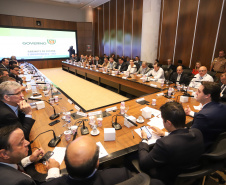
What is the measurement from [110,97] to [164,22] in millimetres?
4682

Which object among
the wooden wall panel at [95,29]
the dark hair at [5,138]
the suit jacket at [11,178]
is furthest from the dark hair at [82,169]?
the wooden wall panel at [95,29]

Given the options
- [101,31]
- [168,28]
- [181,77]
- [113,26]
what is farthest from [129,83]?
[101,31]

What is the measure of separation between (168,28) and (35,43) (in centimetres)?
945

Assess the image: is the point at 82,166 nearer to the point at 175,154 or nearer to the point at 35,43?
the point at 175,154

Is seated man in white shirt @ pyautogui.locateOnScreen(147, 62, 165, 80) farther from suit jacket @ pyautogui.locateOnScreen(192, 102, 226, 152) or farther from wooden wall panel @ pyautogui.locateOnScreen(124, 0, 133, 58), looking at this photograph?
wooden wall panel @ pyautogui.locateOnScreen(124, 0, 133, 58)

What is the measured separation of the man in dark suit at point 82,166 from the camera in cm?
76

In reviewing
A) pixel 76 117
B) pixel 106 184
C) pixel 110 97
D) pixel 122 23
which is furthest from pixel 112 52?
pixel 106 184

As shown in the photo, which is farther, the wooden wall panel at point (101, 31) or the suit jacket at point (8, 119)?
the wooden wall panel at point (101, 31)

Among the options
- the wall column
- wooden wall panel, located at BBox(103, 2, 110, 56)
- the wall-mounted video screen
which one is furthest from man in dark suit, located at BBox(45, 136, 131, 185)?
the wall-mounted video screen

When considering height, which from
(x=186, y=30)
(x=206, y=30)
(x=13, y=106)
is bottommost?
(x=13, y=106)

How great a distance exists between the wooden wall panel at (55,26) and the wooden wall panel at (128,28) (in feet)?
14.5

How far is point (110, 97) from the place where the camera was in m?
5.02

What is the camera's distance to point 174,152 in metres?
1.07

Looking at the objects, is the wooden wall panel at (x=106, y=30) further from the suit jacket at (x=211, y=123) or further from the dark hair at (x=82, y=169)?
the dark hair at (x=82, y=169)
